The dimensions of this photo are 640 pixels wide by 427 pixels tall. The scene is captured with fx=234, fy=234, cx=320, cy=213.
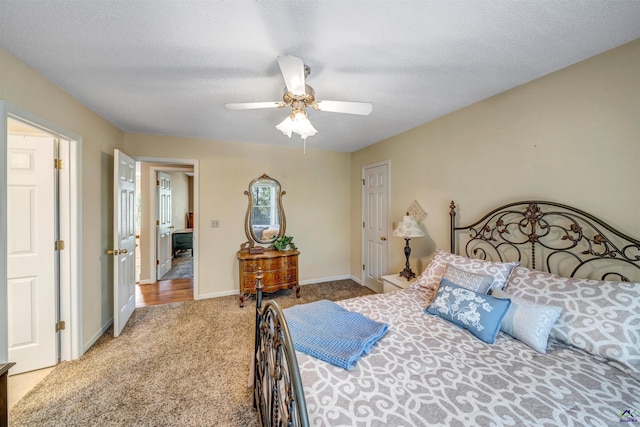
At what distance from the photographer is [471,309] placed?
5.08 ft

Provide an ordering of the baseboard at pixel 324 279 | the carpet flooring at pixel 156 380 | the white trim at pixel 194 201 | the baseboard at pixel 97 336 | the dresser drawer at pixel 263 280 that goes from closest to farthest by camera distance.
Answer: the carpet flooring at pixel 156 380 < the baseboard at pixel 97 336 < the dresser drawer at pixel 263 280 < the white trim at pixel 194 201 < the baseboard at pixel 324 279

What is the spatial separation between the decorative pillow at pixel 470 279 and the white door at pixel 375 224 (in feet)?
5.61

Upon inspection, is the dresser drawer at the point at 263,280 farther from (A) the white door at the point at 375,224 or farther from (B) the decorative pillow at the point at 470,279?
(B) the decorative pillow at the point at 470,279

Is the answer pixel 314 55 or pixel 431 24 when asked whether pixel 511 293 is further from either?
pixel 314 55

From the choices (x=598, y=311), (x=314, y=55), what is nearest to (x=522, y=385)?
(x=598, y=311)

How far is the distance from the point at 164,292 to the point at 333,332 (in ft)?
12.1

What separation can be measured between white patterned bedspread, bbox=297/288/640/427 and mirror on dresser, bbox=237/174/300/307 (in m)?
2.30

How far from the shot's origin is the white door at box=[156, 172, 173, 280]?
4.42m

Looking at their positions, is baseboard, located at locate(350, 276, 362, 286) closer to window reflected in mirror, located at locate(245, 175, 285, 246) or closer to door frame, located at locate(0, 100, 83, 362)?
window reflected in mirror, located at locate(245, 175, 285, 246)

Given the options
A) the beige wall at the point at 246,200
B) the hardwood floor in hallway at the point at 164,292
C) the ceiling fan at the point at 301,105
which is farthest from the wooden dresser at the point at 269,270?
the ceiling fan at the point at 301,105

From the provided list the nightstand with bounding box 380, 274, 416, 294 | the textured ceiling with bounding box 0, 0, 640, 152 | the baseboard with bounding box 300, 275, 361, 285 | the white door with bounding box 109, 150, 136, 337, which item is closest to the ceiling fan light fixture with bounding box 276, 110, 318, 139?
→ the textured ceiling with bounding box 0, 0, 640, 152

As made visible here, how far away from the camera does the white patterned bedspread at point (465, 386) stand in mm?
903

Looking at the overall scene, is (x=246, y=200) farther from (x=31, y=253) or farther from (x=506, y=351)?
(x=506, y=351)

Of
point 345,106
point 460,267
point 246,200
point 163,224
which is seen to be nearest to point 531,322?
point 460,267
